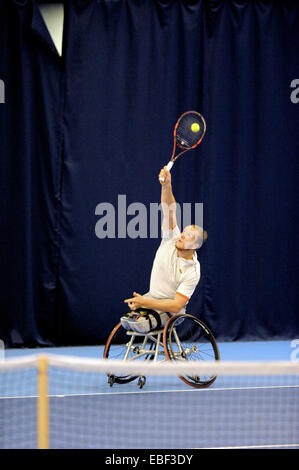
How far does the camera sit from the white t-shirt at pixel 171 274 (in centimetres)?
470

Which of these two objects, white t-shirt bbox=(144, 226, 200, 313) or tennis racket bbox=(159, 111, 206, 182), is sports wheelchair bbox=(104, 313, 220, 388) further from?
tennis racket bbox=(159, 111, 206, 182)

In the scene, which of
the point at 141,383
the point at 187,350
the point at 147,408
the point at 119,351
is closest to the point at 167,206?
the point at 187,350

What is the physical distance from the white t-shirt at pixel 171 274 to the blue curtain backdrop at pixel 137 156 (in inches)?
65.5

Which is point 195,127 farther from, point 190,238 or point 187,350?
point 187,350

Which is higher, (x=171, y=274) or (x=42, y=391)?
(x=171, y=274)

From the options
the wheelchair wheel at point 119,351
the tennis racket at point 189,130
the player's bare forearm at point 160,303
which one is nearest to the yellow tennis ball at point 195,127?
the tennis racket at point 189,130

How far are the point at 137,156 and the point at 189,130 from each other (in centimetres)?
117

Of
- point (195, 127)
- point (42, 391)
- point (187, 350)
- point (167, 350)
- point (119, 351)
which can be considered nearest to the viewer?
point (42, 391)

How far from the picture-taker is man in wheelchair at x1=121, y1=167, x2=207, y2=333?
180 inches

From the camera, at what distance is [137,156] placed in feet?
21.3

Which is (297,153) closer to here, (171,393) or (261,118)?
(261,118)

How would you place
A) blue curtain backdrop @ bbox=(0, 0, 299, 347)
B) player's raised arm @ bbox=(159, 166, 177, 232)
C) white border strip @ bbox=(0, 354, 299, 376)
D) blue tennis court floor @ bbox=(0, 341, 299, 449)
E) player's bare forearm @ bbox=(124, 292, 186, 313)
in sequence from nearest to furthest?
1. white border strip @ bbox=(0, 354, 299, 376)
2. blue tennis court floor @ bbox=(0, 341, 299, 449)
3. player's bare forearm @ bbox=(124, 292, 186, 313)
4. player's raised arm @ bbox=(159, 166, 177, 232)
5. blue curtain backdrop @ bbox=(0, 0, 299, 347)

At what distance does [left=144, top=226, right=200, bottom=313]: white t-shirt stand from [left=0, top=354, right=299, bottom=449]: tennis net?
64 cm

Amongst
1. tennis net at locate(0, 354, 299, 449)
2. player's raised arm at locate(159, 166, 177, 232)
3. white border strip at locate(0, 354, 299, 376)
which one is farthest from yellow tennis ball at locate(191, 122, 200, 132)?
white border strip at locate(0, 354, 299, 376)
